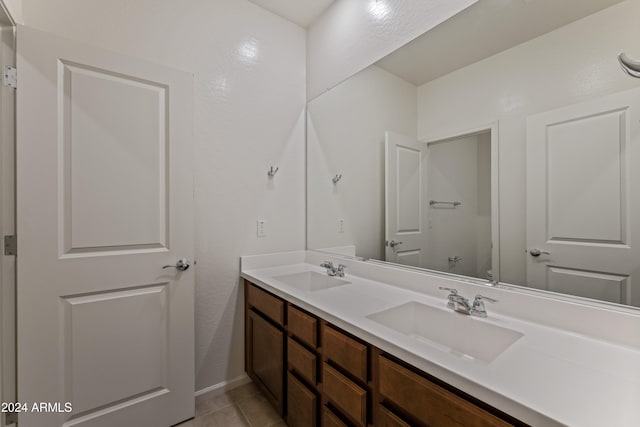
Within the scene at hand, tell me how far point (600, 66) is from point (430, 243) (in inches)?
37.2

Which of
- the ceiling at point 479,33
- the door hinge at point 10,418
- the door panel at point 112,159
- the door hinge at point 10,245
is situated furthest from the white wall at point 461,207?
the door hinge at point 10,418

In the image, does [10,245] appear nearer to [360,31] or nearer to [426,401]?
[426,401]

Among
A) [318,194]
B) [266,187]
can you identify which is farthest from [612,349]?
[266,187]

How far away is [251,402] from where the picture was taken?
1828 mm

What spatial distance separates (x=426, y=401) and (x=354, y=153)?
1567 millimetres

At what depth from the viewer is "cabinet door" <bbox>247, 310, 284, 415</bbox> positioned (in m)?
1.54

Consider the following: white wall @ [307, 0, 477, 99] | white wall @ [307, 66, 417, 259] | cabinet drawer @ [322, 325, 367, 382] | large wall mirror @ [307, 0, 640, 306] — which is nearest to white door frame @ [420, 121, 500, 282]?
large wall mirror @ [307, 0, 640, 306]

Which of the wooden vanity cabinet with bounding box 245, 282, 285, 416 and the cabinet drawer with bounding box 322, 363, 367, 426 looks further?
the wooden vanity cabinet with bounding box 245, 282, 285, 416

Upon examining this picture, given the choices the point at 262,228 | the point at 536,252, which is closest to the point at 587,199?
the point at 536,252

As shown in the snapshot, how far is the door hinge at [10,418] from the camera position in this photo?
1.26 m

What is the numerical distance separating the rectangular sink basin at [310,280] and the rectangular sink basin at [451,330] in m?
0.58

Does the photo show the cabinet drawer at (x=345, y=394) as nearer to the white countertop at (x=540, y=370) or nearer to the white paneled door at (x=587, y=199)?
the white countertop at (x=540, y=370)

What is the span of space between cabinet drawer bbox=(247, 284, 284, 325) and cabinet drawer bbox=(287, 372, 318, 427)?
30cm

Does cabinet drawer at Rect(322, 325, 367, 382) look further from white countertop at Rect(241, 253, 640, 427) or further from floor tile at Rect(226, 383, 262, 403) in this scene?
floor tile at Rect(226, 383, 262, 403)
